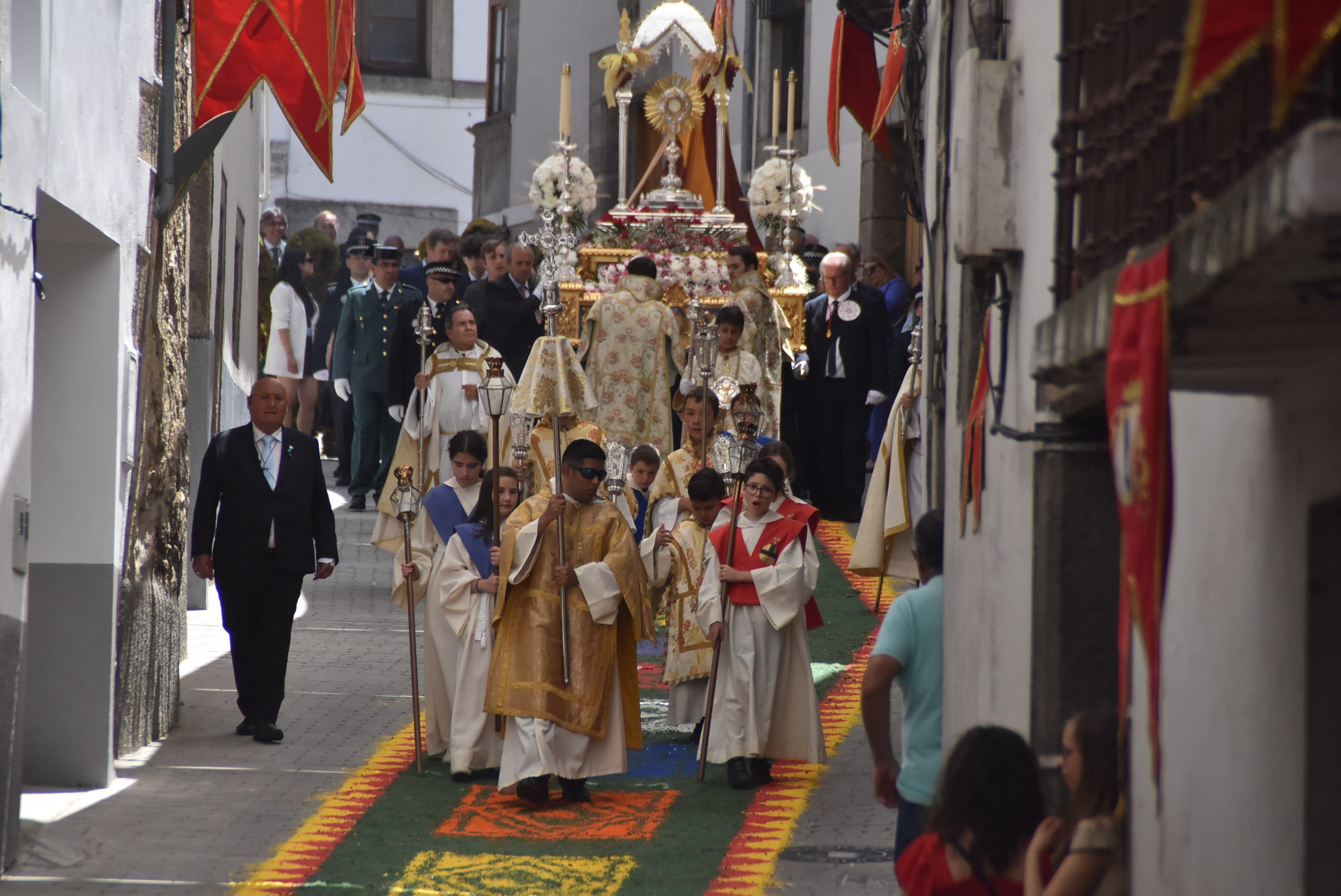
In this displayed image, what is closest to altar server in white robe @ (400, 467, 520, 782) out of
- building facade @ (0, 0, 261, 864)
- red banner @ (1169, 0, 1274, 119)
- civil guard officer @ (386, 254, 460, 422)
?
building facade @ (0, 0, 261, 864)

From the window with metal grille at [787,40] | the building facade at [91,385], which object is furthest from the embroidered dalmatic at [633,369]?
the window with metal grille at [787,40]

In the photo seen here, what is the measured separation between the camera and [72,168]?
25.5 feet

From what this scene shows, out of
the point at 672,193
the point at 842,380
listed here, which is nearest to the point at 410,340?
the point at 842,380

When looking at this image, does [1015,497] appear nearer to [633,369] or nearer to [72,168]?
[72,168]

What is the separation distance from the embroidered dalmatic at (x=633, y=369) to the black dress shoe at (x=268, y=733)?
596cm

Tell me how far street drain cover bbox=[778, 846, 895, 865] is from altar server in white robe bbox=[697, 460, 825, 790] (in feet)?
3.71

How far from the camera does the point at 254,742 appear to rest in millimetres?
9828

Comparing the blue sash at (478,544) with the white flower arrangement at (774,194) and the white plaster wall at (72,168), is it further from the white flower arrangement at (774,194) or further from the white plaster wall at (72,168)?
the white flower arrangement at (774,194)

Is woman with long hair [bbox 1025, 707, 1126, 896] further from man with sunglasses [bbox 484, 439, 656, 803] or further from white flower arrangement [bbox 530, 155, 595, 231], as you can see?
white flower arrangement [bbox 530, 155, 595, 231]

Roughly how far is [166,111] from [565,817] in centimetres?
414

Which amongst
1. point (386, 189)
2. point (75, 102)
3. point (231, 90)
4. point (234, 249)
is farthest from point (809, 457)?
point (386, 189)

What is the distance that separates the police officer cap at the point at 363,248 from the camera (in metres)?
17.5

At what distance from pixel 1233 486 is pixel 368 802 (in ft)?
17.1

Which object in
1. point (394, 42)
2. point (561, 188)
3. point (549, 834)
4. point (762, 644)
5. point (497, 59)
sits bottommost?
point (549, 834)
